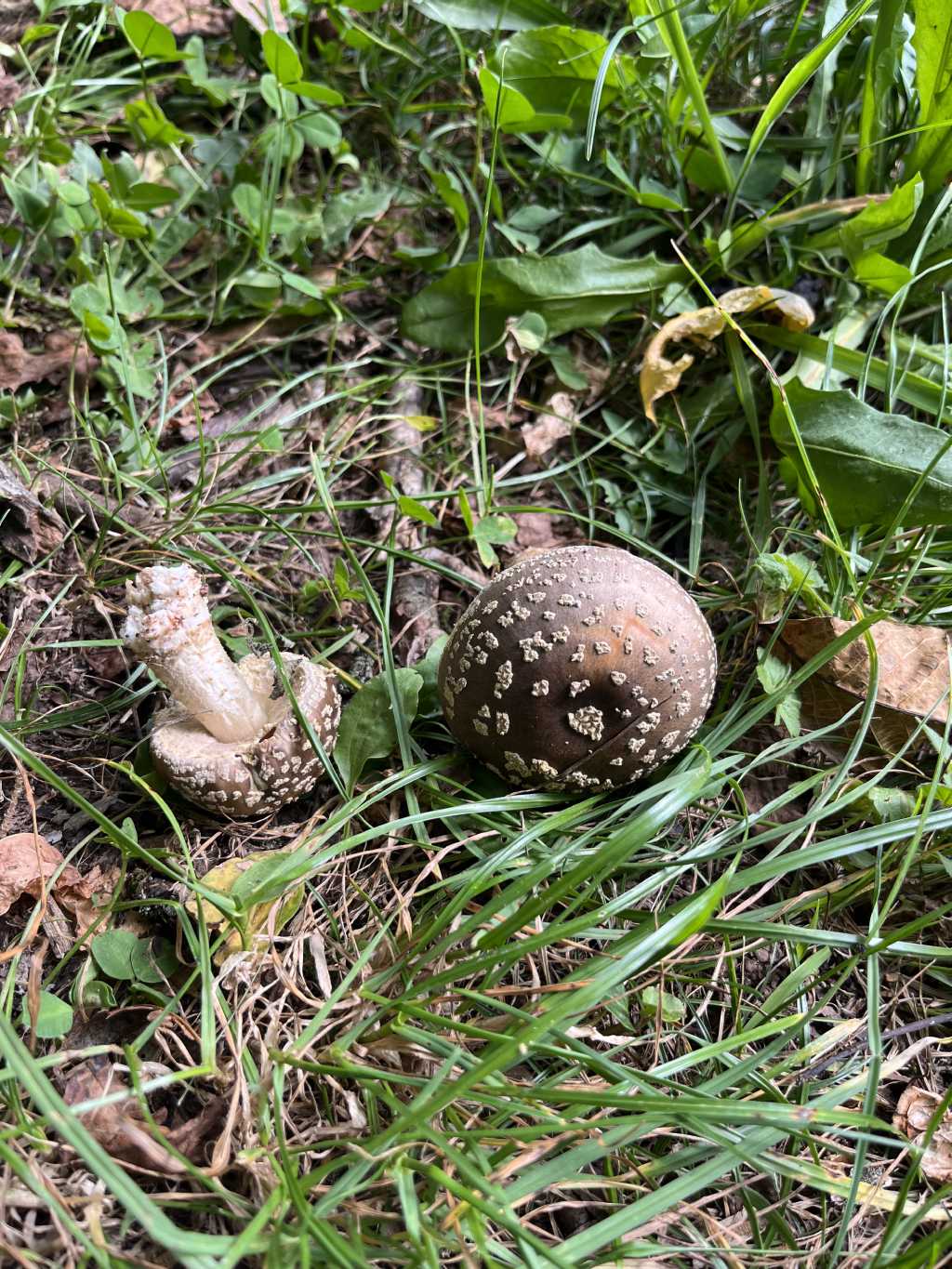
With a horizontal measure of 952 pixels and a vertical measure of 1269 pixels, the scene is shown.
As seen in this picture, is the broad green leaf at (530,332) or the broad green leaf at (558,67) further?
the broad green leaf at (530,332)

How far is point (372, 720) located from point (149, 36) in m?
2.48

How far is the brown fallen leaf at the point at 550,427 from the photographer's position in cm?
304

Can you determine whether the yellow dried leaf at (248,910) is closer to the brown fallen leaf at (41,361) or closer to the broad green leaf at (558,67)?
the brown fallen leaf at (41,361)

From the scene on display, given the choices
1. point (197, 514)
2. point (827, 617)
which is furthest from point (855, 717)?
point (197, 514)

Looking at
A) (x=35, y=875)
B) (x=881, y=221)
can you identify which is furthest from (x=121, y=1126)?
(x=881, y=221)

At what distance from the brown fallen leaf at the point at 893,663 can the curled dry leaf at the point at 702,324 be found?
905 mm

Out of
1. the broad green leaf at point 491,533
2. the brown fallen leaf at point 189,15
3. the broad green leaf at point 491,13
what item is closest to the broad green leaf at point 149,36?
the brown fallen leaf at point 189,15

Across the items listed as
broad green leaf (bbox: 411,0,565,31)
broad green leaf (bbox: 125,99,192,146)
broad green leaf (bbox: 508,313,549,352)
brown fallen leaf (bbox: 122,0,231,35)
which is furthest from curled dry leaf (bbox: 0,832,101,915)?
brown fallen leaf (bbox: 122,0,231,35)

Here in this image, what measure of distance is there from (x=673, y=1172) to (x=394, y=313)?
2.76 metres

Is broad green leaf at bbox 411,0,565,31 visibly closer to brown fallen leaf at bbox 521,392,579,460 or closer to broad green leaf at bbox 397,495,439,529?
brown fallen leaf at bbox 521,392,579,460

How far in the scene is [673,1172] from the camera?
1.90m

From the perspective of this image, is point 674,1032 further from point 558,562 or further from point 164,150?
point 164,150

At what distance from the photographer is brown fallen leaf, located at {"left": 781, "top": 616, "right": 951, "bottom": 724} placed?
8.03 ft

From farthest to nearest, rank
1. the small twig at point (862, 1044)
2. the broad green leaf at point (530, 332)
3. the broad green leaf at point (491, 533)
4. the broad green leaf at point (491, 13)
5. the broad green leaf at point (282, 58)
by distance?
the broad green leaf at point (491, 13) → the broad green leaf at point (530, 332) → the broad green leaf at point (282, 58) → the broad green leaf at point (491, 533) → the small twig at point (862, 1044)
